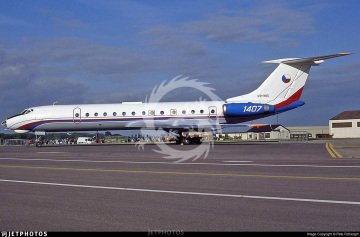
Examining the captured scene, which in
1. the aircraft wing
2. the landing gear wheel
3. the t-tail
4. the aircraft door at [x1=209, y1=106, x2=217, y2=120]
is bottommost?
the landing gear wheel

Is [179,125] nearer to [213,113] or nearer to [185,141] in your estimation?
[185,141]

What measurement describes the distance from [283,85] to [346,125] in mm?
53759

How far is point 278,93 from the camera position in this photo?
108 feet

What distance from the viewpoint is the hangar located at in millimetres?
77938

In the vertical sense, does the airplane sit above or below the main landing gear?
above

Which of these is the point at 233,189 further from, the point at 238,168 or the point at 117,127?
the point at 117,127

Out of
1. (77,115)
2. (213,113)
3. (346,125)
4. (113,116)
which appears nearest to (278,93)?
(213,113)

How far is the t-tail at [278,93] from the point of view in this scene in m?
32.0

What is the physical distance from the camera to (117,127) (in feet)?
115

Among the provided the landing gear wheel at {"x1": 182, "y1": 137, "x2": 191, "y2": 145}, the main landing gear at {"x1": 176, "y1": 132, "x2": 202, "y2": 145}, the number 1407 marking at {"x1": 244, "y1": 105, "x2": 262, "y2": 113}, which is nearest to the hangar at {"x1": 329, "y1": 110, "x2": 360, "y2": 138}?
the number 1407 marking at {"x1": 244, "y1": 105, "x2": 262, "y2": 113}

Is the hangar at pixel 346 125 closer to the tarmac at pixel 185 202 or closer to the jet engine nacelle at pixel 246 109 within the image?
the jet engine nacelle at pixel 246 109

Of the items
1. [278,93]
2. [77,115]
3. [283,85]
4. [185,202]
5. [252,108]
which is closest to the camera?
[185,202]

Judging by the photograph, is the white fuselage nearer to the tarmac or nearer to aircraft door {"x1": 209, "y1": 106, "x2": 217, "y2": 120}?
aircraft door {"x1": 209, "y1": 106, "x2": 217, "y2": 120}

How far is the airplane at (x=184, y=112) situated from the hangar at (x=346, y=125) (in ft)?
167
